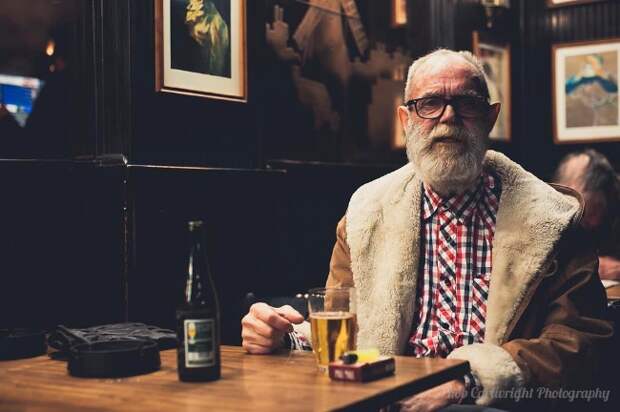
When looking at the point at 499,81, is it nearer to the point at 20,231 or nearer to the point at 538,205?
the point at 538,205

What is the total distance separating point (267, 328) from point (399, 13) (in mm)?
2951

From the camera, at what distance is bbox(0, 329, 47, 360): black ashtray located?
2240 mm

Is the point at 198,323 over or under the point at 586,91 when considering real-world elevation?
under

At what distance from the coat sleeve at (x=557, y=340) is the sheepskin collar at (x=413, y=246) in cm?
7

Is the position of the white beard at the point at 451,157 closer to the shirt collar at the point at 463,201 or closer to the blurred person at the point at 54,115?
the shirt collar at the point at 463,201

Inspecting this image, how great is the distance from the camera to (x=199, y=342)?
1.77 m

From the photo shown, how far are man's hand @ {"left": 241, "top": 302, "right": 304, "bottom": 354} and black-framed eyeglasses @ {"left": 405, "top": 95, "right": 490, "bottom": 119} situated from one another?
2.86 feet

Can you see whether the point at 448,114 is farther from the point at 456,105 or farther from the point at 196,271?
the point at 196,271

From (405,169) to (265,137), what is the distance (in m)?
0.84

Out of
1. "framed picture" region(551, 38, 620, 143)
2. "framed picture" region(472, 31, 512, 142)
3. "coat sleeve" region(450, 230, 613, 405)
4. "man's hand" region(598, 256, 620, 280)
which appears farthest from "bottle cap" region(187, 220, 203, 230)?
"framed picture" region(551, 38, 620, 143)

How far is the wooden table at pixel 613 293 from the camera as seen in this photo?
3.52 meters

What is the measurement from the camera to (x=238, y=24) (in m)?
3.33

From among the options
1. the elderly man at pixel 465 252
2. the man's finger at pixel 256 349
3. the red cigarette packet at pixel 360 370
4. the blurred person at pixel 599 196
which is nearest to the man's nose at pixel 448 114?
the elderly man at pixel 465 252

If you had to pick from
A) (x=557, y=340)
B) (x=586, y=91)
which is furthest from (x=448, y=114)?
(x=586, y=91)
